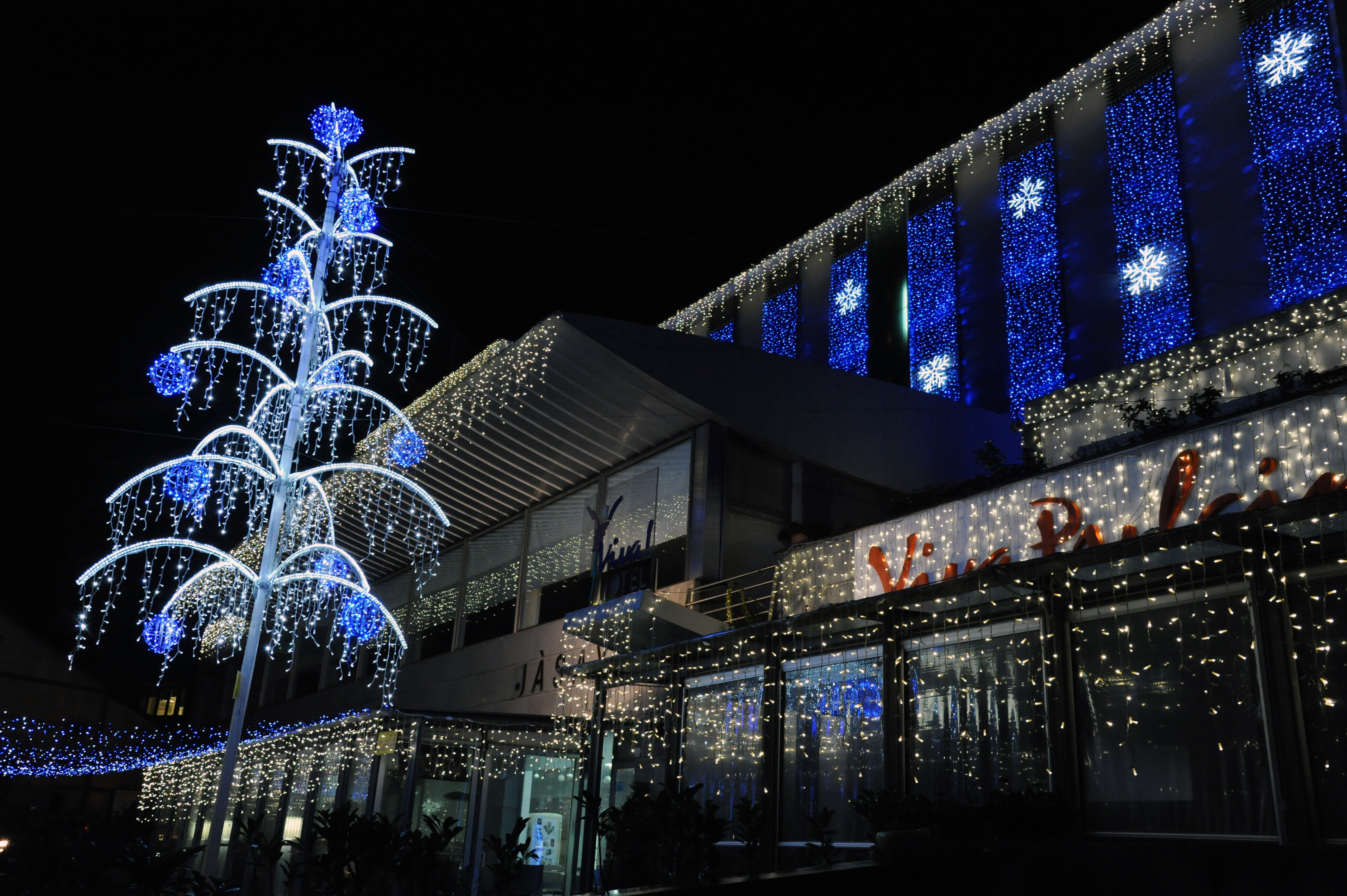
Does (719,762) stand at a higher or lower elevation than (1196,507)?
lower

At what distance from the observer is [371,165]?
14.5 m

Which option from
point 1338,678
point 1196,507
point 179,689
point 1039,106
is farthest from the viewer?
point 179,689

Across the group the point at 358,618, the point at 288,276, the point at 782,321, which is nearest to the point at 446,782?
the point at 358,618

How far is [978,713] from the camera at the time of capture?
1119cm

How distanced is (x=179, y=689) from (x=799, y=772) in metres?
46.0

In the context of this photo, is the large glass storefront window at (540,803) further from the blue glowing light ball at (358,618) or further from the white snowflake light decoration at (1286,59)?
the white snowflake light decoration at (1286,59)

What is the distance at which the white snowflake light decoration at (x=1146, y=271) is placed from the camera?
1612 centimetres

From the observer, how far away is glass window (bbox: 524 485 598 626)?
21.4 m

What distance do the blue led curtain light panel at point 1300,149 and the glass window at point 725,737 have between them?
9.52 metres

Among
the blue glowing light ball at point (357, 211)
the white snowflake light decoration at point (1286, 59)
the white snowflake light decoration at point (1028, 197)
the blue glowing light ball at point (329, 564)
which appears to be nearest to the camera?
the blue glowing light ball at point (357, 211)

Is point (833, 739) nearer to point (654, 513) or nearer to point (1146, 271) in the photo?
point (654, 513)

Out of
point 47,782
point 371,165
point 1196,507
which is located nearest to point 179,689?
point 47,782

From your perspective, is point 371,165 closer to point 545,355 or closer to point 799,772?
point 545,355

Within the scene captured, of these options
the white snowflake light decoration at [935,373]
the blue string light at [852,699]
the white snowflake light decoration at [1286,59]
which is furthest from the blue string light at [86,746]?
the white snowflake light decoration at [1286,59]
